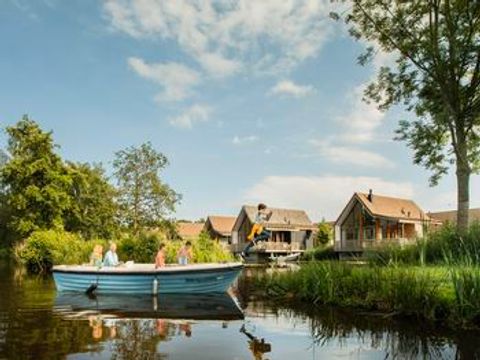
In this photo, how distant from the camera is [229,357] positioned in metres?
8.26

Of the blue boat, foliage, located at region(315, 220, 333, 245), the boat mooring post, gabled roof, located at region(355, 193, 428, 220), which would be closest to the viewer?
the blue boat

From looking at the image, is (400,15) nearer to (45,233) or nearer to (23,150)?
(45,233)

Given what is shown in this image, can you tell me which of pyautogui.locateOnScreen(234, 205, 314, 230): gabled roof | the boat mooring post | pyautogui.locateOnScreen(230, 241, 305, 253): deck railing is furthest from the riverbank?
pyautogui.locateOnScreen(234, 205, 314, 230): gabled roof

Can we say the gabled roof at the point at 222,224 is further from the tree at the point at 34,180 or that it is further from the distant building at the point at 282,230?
the tree at the point at 34,180

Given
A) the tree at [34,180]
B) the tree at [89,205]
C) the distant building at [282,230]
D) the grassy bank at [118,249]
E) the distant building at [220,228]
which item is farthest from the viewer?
the distant building at [220,228]

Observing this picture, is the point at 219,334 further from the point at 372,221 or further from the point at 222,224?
the point at 222,224

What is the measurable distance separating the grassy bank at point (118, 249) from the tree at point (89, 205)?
34.4ft

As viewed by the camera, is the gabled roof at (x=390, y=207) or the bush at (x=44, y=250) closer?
the bush at (x=44, y=250)

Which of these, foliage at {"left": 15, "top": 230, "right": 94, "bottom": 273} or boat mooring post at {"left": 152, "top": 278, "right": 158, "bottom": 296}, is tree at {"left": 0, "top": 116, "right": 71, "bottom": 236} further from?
boat mooring post at {"left": 152, "top": 278, "right": 158, "bottom": 296}

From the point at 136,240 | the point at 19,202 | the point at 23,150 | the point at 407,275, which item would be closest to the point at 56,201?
the point at 19,202

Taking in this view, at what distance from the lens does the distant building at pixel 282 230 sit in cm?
6144

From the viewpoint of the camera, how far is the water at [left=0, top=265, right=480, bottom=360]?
27.7ft

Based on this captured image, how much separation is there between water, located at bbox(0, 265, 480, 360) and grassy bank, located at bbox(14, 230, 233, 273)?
49.6 ft

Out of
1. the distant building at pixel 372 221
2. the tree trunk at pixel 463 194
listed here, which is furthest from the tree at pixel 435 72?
the distant building at pixel 372 221
